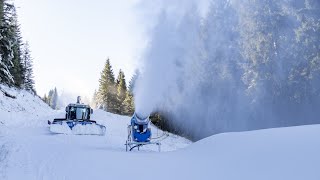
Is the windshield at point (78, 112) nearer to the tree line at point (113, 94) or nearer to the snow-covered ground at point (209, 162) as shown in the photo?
the snow-covered ground at point (209, 162)

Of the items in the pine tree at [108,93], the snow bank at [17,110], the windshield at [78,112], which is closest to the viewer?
the windshield at [78,112]

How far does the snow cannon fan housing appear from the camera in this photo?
18875 millimetres

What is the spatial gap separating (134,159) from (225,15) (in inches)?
1010

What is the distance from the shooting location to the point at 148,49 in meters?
21.2

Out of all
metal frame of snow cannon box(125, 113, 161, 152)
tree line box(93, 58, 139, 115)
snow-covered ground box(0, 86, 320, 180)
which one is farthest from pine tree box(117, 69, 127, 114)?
snow-covered ground box(0, 86, 320, 180)

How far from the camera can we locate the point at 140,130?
18.9 metres

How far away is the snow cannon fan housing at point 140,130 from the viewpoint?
743 inches

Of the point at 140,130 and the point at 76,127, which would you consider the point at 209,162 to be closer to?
the point at 140,130

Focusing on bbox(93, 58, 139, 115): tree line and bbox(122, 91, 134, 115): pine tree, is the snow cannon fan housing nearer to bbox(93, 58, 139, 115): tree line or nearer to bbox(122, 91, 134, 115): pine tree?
bbox(122, 91, 134, 115): pine tree

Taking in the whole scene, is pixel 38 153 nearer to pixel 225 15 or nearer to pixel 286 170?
pixel 286 170

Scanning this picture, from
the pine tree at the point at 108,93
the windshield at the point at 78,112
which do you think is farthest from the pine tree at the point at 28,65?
the windshield at the point at 78,112

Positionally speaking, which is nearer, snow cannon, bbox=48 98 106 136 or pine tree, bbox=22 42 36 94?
snow cannon, bbox=48 98 106 136

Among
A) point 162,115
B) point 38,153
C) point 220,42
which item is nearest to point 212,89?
point 220,42

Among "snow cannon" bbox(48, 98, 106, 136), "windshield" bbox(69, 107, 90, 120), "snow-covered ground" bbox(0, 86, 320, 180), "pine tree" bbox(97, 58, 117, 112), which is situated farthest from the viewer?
"pine tree" bbox(97, 58, 117, 112)
